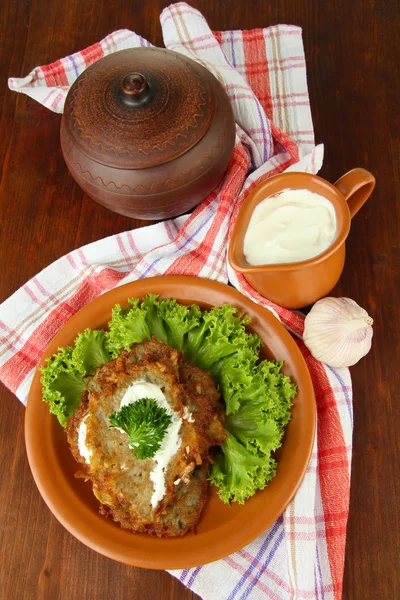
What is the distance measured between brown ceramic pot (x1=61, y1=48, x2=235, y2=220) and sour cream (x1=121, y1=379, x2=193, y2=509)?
445 mm

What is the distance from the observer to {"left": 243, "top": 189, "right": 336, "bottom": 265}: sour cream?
4.46ft

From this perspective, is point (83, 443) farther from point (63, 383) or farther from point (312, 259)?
point (312, 259)

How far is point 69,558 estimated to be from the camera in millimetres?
1525

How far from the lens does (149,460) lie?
4.30ft

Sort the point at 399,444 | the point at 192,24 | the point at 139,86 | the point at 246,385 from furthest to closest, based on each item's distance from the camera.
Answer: the point at 192,24, the point at 399,444, the point at 246,385, the point at 139,86

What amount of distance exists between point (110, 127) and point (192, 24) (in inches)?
25.6

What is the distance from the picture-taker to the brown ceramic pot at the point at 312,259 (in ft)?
4.33

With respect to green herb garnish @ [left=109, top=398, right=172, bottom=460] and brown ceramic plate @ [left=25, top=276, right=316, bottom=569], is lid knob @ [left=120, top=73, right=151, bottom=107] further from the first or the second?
green herb garnish @ [left=109, top=398, right=172, bottom=460]

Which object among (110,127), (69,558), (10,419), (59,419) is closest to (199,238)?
(110,127)

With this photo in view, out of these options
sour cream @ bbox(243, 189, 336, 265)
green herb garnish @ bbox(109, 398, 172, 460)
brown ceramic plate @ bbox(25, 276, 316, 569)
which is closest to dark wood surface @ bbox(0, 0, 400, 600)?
brown ceramic plate @ bbox(25, 276, 316, 569)

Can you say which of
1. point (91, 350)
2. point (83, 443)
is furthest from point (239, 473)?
point (91, 350)

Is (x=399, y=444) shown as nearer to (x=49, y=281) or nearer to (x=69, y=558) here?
(x=69, y=558)

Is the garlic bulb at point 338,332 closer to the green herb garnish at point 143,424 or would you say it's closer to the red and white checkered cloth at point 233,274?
the red and white checkered cloth at point 233,274

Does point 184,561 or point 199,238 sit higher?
point 199,238
